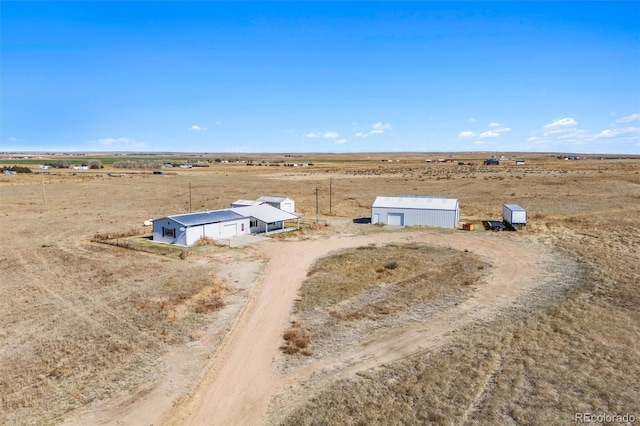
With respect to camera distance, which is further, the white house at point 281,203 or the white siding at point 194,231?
the white house at point 281,203

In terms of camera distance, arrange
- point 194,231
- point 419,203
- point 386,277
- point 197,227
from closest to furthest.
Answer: point 386,277, point 194,231, point 197,227, point 419,203

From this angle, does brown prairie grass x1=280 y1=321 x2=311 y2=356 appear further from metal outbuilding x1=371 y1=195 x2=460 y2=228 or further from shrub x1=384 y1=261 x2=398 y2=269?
metal outbuilding x1=371 y1=195 x2=460 y2=228

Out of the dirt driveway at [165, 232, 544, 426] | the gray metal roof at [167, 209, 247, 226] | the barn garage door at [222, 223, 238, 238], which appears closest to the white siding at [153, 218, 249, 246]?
the barn garage door at [222, 223, 238, 238]

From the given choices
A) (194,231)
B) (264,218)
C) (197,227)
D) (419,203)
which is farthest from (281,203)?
(419,203)

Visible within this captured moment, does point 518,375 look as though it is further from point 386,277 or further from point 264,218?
point 264,218

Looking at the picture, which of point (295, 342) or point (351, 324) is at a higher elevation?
point (295, 342)

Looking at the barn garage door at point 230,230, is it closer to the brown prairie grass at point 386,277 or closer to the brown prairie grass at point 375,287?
the brown prairie grass at point 375,287

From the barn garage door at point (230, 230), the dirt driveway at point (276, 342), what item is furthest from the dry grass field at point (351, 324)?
the barn garage door at point (230, 230)
